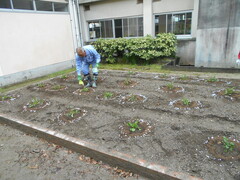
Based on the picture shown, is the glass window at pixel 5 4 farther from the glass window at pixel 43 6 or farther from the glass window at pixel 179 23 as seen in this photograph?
the glass window at pixel 179 23

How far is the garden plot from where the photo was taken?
2.76m

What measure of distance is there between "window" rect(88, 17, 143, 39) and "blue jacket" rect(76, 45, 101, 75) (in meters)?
5.31

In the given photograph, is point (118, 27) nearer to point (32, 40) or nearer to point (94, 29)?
point (94, 29)

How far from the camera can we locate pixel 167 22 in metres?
9.47

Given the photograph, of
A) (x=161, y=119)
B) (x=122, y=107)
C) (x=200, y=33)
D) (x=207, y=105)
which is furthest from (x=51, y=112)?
(x=200, y=33)

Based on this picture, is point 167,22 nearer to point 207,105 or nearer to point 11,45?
point 207,105

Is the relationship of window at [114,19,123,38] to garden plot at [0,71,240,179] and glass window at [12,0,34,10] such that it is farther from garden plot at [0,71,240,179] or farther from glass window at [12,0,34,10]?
garden plot at [0,71,240,179]

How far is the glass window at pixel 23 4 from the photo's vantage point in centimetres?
731

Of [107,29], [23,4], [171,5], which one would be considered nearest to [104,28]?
[107,29]

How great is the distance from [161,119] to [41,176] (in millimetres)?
2446

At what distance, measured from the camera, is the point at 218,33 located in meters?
7.13

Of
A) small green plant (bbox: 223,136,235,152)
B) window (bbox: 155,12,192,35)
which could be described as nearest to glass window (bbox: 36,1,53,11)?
window (bbox: 155,12,192,35)

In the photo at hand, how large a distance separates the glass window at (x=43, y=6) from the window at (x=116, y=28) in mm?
3557

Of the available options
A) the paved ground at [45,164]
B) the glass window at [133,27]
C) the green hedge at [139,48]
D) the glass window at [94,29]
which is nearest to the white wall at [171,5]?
the glass window at [133,27]
